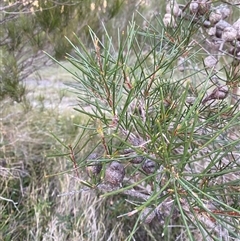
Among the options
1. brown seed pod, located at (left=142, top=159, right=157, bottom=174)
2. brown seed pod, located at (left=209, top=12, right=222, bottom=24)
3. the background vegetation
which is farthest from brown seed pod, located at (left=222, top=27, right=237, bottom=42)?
the background vegetation

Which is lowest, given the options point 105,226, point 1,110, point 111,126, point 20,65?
point 105,226

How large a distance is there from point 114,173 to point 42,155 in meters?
1.09

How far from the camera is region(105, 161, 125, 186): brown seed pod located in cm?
51

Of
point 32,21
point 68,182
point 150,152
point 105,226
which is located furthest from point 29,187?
point 150,152

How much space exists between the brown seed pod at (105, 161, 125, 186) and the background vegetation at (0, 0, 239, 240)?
2.09 ft

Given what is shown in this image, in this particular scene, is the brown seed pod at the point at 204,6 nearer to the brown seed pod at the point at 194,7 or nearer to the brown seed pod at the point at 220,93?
the brown seed pod at the point at 194,7

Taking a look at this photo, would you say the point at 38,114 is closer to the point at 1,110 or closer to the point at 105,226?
the point at 1,110

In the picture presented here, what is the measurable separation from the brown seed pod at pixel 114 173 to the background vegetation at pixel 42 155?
0.64 metres

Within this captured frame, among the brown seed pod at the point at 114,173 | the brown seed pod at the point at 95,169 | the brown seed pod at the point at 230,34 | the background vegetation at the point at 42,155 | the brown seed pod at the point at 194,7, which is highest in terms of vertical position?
the brown seed pod at the point at 194,7

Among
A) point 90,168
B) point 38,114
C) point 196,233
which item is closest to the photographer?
point 90,168

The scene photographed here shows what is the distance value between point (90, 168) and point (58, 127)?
48.3 inches

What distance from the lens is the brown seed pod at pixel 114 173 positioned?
506 mm

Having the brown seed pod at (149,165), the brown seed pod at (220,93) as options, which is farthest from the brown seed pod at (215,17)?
the brown seed pod at (149,165)

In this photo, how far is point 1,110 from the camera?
5.78 ft
